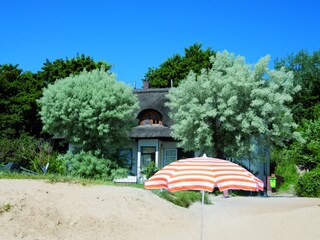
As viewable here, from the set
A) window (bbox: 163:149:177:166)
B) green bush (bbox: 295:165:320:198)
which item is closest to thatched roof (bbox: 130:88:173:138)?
window (bbox: 163:149:177:166)

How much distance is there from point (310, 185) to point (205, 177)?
17.5 metres

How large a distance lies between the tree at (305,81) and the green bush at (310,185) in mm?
19286

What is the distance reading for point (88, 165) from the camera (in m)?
24.4

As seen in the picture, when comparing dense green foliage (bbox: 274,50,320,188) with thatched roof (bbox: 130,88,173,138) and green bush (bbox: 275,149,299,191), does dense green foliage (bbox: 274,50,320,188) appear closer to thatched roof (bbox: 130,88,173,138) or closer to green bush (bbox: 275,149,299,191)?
green bush (bbox: 275,149,299,191)

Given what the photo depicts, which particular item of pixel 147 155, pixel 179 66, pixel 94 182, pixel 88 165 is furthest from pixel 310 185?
pixel 179 66

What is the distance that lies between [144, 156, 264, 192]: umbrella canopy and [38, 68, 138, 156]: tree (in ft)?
55.8

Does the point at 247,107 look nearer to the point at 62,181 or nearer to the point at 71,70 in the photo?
the point at 62,181

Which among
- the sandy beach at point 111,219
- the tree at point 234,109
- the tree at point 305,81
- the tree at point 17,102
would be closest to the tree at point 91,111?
the tree at point 234,109

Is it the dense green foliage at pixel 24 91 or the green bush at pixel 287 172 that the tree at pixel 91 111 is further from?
A: the green bush at pixel 287 172

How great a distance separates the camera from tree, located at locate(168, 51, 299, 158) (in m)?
25.0

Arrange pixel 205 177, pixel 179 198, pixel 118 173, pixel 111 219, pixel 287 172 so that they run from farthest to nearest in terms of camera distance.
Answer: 1. pixel 287 172
2. pixel 118 173
3. pixel 179 198
4. pixel 111 219
5. pixel 205 177

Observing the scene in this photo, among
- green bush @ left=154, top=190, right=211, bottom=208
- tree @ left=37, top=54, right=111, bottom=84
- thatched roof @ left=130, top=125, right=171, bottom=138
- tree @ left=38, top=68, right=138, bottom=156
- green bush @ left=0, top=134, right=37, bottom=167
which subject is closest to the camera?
green bush @ left=154, top=190, right=211, bottom=208

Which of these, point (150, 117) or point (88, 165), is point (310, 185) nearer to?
point (88, 165)

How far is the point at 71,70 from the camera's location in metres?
40.2
